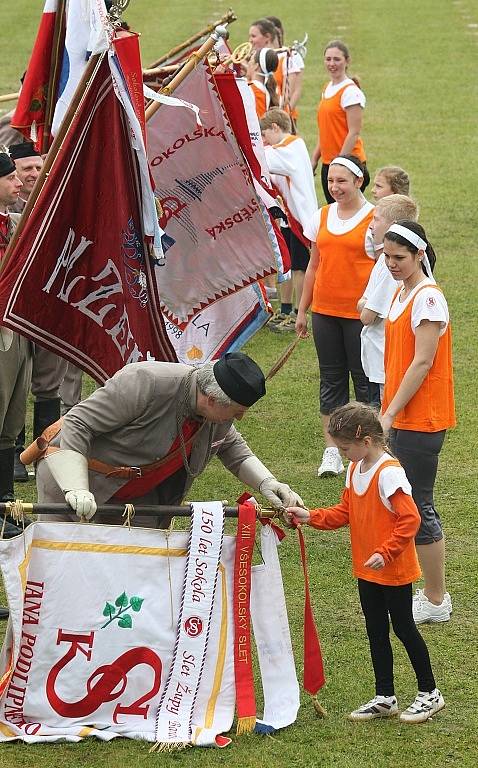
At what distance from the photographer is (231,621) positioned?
5219mm

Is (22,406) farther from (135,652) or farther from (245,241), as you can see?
→ (135,652)

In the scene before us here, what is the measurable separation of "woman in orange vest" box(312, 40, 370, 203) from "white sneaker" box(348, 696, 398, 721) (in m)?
8.18

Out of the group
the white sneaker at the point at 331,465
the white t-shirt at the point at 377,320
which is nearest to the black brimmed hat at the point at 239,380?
the white t-shirt at the point at 377,320

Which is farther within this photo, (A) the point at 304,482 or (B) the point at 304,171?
(B) the point at 304,171

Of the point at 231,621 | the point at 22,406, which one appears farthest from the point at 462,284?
the point at 231,621

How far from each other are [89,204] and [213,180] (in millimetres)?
1453

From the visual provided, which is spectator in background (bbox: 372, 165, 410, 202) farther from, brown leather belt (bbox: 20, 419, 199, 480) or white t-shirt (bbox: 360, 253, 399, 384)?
brown leather belt (bbox: 20, 419, 199, 480)

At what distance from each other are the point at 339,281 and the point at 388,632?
3066 mm

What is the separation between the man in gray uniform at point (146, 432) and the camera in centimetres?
500

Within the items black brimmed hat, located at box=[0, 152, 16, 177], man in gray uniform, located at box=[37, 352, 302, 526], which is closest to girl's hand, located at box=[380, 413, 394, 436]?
man in gray uniform, located at box=[37, 352, 302, 526]

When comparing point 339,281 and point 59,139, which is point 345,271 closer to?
point 339,281

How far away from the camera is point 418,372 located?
5.88 metres

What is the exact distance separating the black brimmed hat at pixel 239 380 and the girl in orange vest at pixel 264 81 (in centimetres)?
772

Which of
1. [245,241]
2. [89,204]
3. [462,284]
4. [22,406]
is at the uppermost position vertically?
[89,204]
